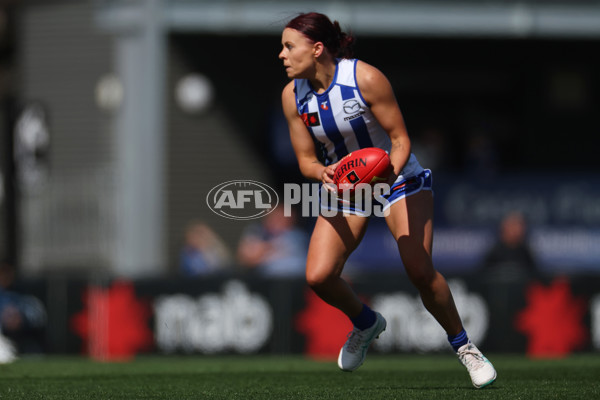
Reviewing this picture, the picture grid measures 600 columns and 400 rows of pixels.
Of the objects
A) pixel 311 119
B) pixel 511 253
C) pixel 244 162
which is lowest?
pixel 511 253

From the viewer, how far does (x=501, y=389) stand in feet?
22.6

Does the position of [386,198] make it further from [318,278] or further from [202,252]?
[202,252]

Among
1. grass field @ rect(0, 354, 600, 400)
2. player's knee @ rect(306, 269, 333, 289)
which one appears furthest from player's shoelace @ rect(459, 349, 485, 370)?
player's knee @ rect(306, 269, 333, 289)

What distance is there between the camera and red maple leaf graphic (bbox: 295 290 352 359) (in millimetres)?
12391

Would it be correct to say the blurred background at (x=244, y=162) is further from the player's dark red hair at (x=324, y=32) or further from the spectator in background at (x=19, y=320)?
the player's dark red hair at (x=324, y=32)

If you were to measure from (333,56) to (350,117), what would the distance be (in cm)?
38

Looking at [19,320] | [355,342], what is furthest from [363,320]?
[19,320]

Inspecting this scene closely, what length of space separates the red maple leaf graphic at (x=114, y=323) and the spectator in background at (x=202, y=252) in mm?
1187

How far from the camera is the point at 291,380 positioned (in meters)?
7.90

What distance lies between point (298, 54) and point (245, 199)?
221 inches

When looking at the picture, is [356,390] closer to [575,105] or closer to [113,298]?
[113,298]

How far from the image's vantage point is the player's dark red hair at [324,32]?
22.1ft

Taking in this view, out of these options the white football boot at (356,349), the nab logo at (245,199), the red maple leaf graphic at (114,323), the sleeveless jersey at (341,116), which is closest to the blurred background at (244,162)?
the red maple leaf graphic at (114,323)

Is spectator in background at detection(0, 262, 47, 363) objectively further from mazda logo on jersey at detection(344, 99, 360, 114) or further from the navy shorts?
mazda logo on jersey at detection(344, 99, 360, 114)
